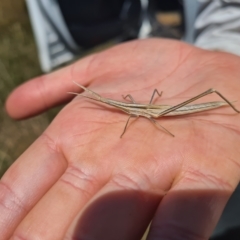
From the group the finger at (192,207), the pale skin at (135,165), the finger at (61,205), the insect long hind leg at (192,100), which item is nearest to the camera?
the finger at (192,207)

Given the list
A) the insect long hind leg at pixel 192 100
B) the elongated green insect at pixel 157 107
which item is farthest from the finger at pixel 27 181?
the insect long hind leg at pixel 192 100

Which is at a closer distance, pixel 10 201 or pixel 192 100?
pixel 10 201

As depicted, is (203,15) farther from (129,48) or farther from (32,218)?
(32,218)

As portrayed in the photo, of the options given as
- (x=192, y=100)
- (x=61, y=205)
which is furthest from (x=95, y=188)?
(x=192, y=100)

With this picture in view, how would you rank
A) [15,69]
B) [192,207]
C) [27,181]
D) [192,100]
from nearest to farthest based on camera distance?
1. [192,207]
2. [27,181]
3. [192,100]
4. [15,69]

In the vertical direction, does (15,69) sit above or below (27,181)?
below

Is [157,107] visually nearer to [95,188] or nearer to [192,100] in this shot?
[192,100]

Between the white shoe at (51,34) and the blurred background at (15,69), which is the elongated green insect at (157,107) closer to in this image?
the white shoe at (51,34)

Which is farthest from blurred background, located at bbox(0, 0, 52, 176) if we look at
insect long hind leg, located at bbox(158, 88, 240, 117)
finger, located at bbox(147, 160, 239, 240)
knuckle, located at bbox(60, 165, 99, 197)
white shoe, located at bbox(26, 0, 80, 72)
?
finger, located at bbox(147, 160, 239, 240)
